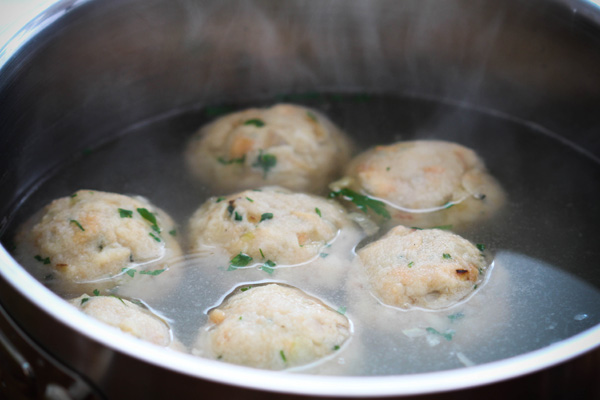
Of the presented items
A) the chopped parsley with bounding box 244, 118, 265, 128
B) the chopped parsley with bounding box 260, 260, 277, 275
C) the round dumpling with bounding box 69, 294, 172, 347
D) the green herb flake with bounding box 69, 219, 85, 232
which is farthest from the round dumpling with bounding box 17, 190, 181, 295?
the chopped parsley with bounding box 244, 118, 265, 128

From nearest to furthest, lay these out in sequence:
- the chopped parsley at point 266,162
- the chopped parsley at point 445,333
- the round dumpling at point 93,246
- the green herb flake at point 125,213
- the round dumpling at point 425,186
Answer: the chopped parsley at point 445,333
the round dumpling at point 93,246
the green herb flake at point 125,213
the round dumpling at point 425,186
the chopped parsley at point 266,162

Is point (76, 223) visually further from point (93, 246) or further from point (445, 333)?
point (445, 333)

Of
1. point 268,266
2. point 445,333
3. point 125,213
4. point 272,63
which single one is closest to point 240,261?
point 268,266

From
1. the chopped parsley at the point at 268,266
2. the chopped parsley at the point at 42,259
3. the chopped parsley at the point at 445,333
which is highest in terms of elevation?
the chopped parsley at the point at 42,259

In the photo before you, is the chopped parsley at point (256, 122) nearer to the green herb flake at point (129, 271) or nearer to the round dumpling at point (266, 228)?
the round dumpling at point (266, 228)

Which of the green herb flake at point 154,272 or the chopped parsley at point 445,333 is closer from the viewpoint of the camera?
the chopped parsley at point 445,333

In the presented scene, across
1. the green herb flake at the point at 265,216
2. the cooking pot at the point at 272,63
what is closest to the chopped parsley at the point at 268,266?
the green herb flake at the point at 265,216

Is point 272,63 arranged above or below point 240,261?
above

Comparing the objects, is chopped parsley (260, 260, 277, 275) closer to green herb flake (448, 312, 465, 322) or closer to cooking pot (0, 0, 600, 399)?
green herb flake (448, 312, 465, 322)
